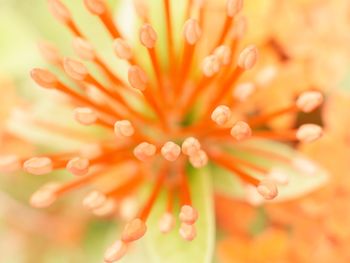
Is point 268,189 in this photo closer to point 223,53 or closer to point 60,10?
point 223,53

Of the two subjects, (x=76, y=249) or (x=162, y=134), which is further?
(x=76, y=249)

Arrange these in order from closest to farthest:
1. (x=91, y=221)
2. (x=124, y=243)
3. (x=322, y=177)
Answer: (x=124, y=243)
(x=322, y=177)
(x=91, y=221)

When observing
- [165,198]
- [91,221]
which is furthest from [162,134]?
[91,221]

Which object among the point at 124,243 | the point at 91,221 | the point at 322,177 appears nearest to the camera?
the point at 124,243

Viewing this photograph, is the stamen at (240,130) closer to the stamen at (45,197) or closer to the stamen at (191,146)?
the stamen at (191,146)

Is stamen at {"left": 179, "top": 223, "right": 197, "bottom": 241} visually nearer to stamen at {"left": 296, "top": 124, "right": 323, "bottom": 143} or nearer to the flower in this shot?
the flower

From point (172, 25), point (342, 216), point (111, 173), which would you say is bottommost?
point (342, 216)

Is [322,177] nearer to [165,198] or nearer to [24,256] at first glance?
[165,198]
